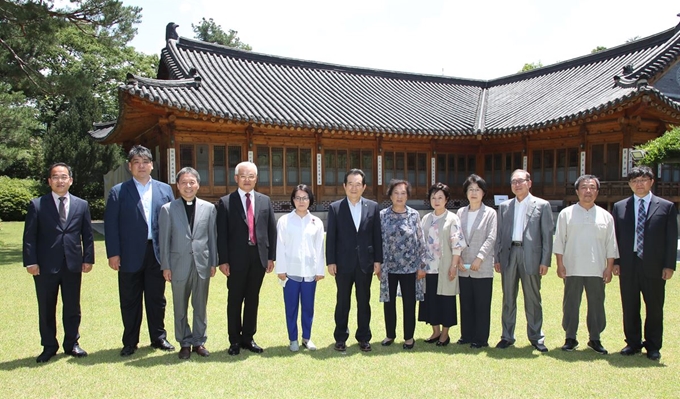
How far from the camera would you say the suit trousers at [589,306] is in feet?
15.6

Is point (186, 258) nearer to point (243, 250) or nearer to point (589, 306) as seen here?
point (243, 250)

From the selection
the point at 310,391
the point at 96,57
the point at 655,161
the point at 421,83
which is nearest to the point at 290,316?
the point at 310,391

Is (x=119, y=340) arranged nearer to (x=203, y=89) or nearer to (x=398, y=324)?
(x=398, y=324)

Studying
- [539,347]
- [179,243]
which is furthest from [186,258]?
[539,347]

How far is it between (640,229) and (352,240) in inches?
102

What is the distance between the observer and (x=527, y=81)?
67.5ft

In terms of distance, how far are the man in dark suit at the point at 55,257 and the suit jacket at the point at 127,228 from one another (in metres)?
0.31

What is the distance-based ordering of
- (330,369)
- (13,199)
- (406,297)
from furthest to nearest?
1. (13,199)
2. (406,297)
3. (330,369)

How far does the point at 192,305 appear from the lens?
4617 millimetres

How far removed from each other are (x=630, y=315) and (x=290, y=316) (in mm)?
3061

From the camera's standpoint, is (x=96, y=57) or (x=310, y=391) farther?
(x=96, y=57)

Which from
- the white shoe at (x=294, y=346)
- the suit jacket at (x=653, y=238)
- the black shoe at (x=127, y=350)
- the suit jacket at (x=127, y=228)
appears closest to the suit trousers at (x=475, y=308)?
the suit jacket at (x=653, y=238)

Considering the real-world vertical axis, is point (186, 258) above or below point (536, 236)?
below

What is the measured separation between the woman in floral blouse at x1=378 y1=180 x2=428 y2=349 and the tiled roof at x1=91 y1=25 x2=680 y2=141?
8319 millimetres
